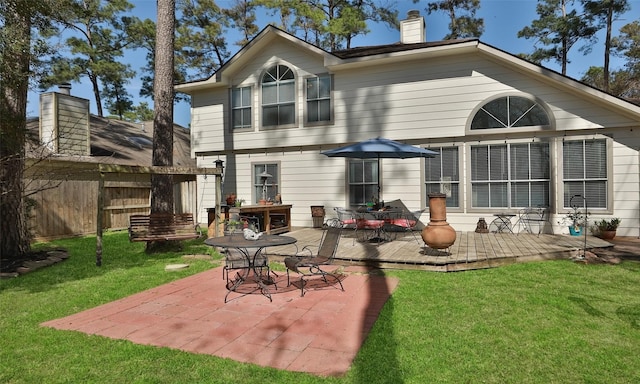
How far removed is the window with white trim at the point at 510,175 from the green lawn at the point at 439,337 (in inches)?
142

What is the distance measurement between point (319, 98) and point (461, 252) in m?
6.73

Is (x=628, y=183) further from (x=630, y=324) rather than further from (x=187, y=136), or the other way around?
(x=187, y=136)

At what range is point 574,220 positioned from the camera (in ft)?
29.1

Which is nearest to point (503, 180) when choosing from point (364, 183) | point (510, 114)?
point (510, 114)

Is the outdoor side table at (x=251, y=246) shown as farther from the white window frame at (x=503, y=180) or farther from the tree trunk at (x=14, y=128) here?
the white window frame at (x=503, y=180)

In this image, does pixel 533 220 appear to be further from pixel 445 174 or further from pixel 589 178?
pixel 445 174

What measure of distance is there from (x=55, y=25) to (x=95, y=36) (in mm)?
20323

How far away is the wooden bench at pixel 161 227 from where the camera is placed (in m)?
7.86

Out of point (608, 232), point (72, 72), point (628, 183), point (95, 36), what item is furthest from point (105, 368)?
point (95, 36)

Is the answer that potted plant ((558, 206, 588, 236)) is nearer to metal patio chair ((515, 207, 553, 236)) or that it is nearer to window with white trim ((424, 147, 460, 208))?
metal patio chair ((515, 207, 553, 236))

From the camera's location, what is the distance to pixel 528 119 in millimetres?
9344

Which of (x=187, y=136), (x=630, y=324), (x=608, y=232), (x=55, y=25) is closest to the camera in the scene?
(x=630, y=324)

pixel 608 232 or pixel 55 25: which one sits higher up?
pixel 55 25

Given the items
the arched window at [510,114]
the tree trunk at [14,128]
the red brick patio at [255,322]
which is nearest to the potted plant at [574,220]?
the arched window at [510,114]
